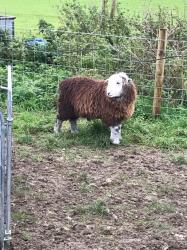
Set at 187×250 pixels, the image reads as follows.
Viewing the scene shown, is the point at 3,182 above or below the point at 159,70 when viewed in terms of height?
below

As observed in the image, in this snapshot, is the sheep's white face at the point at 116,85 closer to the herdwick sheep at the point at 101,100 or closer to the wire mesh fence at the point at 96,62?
the herdwick sheep at the point at 101,100

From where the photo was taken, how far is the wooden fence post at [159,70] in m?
8.36

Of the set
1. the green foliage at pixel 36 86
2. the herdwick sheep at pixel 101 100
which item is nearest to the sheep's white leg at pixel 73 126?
the herdwick sheep at pixel 101 100

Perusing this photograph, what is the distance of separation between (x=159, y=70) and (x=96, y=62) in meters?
1.55

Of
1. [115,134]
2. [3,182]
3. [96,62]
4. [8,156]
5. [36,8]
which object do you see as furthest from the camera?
[36,8]

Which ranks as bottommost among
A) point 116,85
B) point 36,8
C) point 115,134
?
point 115,134

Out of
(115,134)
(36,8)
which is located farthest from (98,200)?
(36,8)

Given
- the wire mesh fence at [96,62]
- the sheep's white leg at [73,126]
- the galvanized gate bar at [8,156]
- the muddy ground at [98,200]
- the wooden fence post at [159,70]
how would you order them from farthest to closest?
the wire mesh fence at [96,62], the wooden fence post at [159,70], the sheep's white leg at [73,126], the muddy ground at [98,200], the galvanized gate bar at [8,156]

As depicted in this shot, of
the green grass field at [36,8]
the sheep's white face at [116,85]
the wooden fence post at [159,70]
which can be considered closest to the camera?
the sheep's white face at [116,85]

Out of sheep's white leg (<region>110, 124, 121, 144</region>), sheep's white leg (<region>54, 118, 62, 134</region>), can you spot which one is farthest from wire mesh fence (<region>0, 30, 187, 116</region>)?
sheep's white leg (<region>110, 124, 121, 144</region>)

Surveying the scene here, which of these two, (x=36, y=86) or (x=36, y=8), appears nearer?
(x=36, y=86)

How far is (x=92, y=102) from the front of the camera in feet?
24.6

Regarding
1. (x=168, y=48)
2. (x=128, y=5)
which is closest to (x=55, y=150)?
(x=168, y=48)

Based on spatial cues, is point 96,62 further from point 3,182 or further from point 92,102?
point 3,182
